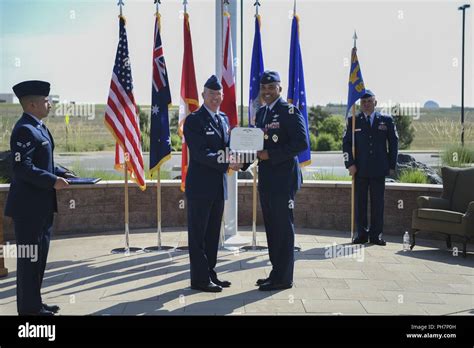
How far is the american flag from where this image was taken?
7613 mm

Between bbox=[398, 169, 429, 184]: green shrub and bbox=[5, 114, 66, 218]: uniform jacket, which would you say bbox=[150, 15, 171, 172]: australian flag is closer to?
bbox=[5, 114, 66, 218]: uniform jacket

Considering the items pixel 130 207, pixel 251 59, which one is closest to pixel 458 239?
pixel 251 59

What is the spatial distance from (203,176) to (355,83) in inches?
140

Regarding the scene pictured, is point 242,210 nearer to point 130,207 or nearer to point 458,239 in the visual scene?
point 130,207

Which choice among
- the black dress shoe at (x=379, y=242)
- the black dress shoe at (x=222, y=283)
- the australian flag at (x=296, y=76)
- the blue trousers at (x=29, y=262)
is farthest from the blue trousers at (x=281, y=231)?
the black dress shoe at (x=379, y=242)

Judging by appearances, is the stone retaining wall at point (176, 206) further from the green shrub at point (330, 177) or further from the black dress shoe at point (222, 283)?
the black dress shoe at point (222, 283)

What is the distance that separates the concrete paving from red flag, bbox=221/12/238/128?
1825mm

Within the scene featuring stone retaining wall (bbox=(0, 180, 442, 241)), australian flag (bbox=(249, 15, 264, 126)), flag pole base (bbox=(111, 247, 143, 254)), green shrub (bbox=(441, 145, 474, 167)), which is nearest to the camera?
flag pole base (bbox=(111, 247, 143, 254))

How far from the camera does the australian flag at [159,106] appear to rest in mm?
7699

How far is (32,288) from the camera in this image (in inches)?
Answer: 189

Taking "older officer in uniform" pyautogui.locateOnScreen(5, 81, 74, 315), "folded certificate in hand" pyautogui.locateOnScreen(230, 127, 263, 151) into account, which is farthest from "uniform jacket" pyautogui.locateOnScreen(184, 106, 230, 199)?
"older officer in uniform" pyautogui.locateOnScreen(5, 81, 74, 315)

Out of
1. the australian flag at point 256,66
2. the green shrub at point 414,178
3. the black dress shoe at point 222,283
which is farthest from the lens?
the green shrub at point 414,178

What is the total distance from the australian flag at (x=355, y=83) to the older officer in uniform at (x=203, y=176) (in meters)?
3.15

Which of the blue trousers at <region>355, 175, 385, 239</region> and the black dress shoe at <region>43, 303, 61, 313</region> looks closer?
the black dress shoe at <region>43, 303, 61, 313</region>
